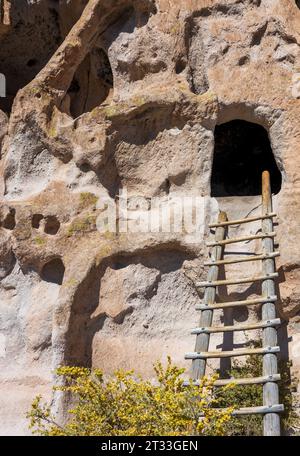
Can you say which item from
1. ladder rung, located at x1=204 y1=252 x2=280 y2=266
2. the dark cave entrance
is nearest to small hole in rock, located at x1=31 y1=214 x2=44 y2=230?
ladder rung, located at x1=204 y1=252 x2=280 y2=266

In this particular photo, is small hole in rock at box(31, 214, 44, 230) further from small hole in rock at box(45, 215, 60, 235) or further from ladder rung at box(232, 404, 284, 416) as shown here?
ladder rung at box(232, 404, 284, 416)

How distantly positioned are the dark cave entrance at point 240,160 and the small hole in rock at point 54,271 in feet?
8.03

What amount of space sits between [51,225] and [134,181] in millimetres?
899

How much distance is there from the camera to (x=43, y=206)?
7.35m

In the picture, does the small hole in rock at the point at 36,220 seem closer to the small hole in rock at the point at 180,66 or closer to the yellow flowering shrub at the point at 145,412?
the small hole in rock at the point at 180,66

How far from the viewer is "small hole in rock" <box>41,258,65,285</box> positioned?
7.29 meters

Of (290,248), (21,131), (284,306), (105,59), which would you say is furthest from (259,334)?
(105,59)

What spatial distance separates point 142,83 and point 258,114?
4.01 ft

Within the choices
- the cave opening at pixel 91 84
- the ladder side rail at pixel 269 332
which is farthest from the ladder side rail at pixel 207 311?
the cave opening at pixel 91 84

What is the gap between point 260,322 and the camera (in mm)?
5848

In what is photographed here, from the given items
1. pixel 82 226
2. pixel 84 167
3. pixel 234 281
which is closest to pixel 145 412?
pixel 234 281

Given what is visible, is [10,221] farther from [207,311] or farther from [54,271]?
[207,311]

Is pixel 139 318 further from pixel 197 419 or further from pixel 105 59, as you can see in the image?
pixel 105 59

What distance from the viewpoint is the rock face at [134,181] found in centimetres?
692
